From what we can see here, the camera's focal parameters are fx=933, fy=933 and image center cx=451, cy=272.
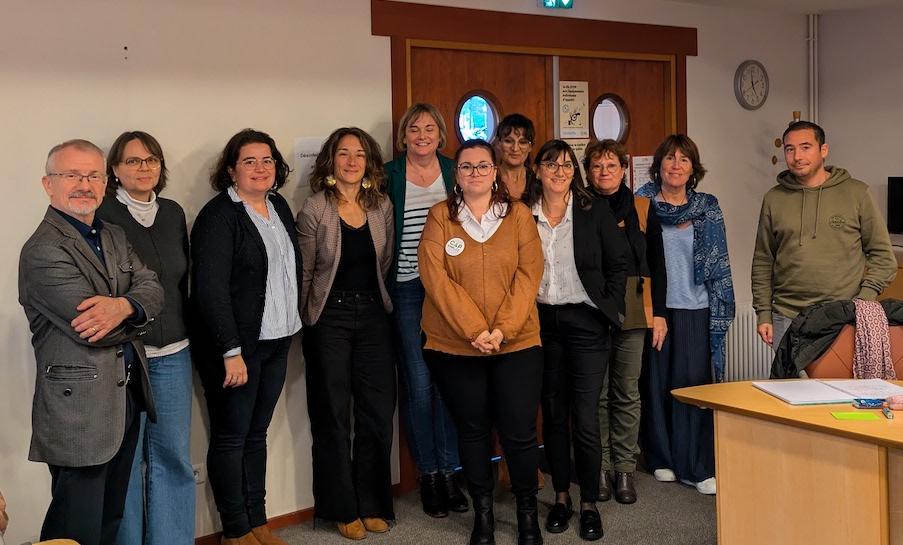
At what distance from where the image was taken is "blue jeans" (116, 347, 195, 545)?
3156mm

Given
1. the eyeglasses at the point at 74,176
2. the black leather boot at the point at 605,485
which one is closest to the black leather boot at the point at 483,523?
the black leather boot at the point at 605,485

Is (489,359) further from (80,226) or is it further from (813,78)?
(813,78)

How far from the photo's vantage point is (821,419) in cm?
261

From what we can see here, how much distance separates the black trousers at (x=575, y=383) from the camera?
359 centimetres

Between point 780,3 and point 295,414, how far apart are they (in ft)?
11.1

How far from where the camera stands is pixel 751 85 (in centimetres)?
524

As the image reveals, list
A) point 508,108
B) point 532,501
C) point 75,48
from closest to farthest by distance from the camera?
point 75,48, point 532,501, point 508,108

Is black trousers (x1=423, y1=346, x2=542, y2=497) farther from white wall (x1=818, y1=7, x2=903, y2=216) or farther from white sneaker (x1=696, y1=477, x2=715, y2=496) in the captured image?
white wall (x1=818, y1=7, x2=903, y2=216)

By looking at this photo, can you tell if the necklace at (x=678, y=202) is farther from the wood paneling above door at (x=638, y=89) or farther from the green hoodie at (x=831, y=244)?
the wood paneling above door at (x=638, y=89)

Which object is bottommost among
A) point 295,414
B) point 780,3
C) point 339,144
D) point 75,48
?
point 295,414

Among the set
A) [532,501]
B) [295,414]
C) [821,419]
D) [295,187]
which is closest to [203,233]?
[295,187]

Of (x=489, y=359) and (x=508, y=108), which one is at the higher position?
(x=508, y=108)

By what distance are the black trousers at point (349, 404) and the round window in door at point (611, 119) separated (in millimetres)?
1736

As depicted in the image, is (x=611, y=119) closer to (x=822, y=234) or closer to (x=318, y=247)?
(x=822, y=234)
